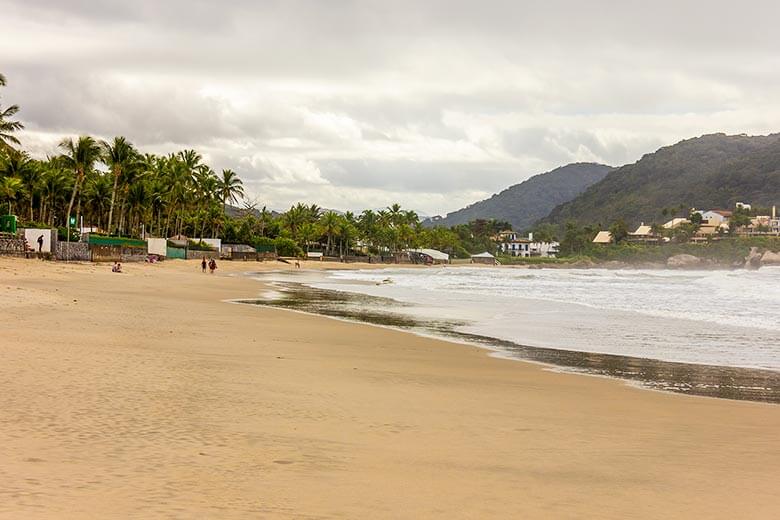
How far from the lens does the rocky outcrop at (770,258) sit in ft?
547

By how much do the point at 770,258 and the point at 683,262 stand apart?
784 inches

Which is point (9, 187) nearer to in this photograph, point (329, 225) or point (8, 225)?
point (8, 225)

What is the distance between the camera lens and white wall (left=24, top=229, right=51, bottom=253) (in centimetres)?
4691

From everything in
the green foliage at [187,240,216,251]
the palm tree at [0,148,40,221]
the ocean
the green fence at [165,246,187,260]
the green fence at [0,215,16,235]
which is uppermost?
the palm tree at [0,148,40,221]

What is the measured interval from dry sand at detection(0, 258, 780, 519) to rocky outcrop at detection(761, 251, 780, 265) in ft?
583

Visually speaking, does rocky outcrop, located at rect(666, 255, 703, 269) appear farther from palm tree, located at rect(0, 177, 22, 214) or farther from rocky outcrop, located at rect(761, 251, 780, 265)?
palm tree, located at rect(0, 177, 22, 214)

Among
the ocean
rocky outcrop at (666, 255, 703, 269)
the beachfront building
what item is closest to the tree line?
the beachfront building

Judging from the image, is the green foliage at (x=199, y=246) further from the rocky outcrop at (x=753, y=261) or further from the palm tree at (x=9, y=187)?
the rocky outcrop at (x=753, y=261)

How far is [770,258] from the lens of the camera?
169 m

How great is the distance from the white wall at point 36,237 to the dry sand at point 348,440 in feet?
125

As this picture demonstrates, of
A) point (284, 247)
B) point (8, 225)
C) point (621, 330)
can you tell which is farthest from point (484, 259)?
point (621, 330)

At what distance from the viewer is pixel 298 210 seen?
141m

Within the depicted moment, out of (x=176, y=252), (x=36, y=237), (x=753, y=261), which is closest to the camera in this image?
(x=36, y=237)

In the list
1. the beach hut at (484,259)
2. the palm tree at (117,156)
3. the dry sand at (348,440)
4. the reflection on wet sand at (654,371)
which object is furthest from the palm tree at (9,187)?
the beach hut at (484,259)
